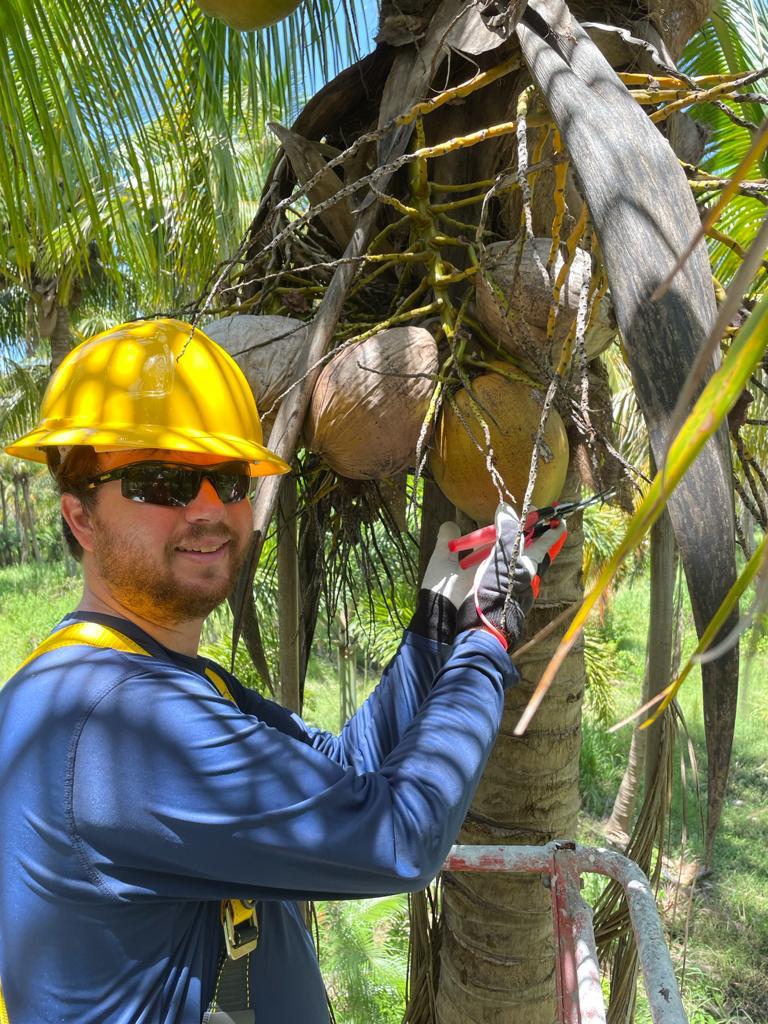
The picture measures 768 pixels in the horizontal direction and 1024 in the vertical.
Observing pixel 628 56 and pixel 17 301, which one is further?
pixel 17 301

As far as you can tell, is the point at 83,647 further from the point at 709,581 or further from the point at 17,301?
the point at 17,301

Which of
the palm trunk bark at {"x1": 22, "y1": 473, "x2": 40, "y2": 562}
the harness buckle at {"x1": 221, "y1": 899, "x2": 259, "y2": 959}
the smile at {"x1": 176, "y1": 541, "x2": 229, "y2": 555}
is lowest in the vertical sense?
the palm trunk bark at {"x1": 22, "y1": 473, "x2": 40, "y2": 562}

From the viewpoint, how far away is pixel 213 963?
3.68 feet

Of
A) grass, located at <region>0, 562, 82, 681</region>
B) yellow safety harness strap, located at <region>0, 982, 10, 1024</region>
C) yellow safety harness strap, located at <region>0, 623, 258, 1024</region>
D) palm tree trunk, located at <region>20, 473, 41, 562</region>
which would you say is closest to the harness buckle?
yellow safety harness strap, located at <region>0, 623, 258, 1024</region>

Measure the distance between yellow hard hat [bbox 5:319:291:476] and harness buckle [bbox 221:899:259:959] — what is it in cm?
→ 58

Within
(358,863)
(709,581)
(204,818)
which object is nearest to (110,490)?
(204,818)

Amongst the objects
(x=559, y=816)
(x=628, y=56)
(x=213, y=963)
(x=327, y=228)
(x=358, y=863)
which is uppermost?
(x=628, y=56)

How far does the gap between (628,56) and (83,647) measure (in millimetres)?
1199

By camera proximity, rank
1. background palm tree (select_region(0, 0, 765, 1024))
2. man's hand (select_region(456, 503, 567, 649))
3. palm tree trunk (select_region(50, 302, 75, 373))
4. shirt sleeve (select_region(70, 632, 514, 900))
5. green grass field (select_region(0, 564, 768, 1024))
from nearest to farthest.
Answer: shirt sleeve (select_region(70, 632, 514, 900))
man's hand (select_region(456, 503, 567, 649))
background palm tree (select_region(0, 0, 765, 1024))
green grass field (select_region(0, 564, 768, 1024))
palm tree trunk (select_region(50, 302, 75, 373))

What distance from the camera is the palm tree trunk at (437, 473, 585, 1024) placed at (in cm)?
168

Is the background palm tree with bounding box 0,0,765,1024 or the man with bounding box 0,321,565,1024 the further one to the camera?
the background palm tree with bounding box 0,0,765,1024

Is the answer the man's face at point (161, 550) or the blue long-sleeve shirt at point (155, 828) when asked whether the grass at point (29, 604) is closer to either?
the man's face at point (161, 550)

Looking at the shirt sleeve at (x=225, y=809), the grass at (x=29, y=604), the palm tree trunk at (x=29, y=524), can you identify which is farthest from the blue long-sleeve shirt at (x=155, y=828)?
the palm tree trunk at (x=29, y=524)

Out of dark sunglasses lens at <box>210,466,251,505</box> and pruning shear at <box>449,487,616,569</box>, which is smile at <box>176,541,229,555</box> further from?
pruning shear at <box>449,487,616,569</box>
